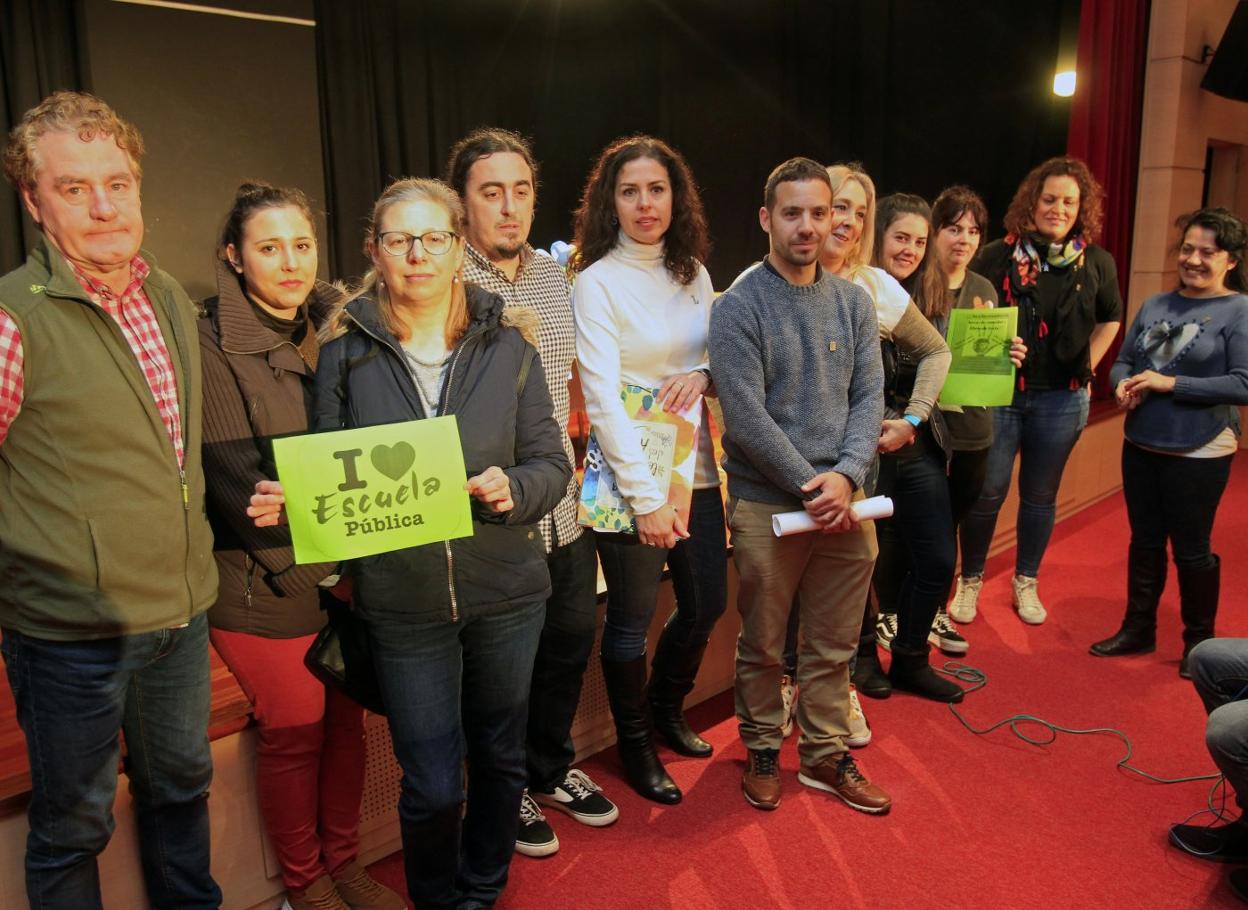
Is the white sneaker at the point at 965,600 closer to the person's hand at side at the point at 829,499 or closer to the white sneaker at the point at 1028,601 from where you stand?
the white sneaker at the point at 1028,601

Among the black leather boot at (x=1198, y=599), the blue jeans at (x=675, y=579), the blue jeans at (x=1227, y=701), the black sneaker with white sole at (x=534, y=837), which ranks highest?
the blue jeans at (x=675, y=579)

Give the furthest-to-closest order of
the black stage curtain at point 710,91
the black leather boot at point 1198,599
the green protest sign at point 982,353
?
the black stage curtain at point 710,91 < the black leather boot at point 1198,599 < the green protest sign at point 982,353

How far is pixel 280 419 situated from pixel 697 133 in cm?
486

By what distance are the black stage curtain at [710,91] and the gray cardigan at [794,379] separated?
2974mm

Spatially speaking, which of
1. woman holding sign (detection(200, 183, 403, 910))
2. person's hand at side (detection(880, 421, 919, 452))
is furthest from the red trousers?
person's hand at side (detection(880, 421, 919, 452))

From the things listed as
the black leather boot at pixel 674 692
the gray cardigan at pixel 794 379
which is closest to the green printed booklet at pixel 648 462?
the gray cardigan at pixel 794 379

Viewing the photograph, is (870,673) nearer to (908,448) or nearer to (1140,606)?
(908,448)

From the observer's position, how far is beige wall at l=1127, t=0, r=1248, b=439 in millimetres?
6020

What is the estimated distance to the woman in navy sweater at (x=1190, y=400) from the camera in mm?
2898

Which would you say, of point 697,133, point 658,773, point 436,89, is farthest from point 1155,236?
point 658,773

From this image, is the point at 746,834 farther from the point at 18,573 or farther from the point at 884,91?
the point at 884,91

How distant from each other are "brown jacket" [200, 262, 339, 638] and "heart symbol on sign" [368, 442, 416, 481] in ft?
0.90

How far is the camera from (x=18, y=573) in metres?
1.35

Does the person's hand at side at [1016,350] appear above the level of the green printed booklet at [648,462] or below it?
above
